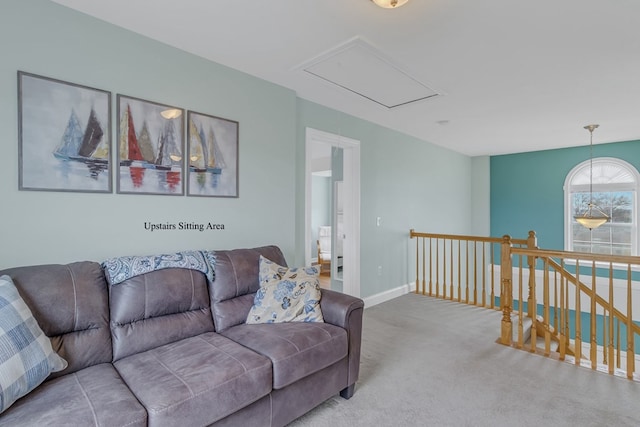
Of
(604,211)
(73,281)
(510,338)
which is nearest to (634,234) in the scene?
(604,211)

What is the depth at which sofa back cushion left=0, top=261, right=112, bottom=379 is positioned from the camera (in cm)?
151

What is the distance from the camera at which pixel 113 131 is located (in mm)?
2043

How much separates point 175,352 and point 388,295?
10.8ft

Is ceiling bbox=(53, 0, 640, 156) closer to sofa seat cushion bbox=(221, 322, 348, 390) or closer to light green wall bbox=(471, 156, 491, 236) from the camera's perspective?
sofa seat cushion bbox=(221, 322, 348, 390)

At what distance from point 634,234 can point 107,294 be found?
23.4ft

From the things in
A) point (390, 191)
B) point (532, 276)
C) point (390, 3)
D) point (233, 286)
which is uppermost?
point (390, 3)

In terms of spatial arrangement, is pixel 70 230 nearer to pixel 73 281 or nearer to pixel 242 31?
pixel 73 281

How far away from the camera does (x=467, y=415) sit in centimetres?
194

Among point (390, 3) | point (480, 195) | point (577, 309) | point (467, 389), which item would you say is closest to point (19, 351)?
point (390, 3)

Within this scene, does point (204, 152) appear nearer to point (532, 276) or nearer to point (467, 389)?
point (467, 389)

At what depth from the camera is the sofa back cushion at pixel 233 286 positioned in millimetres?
2107

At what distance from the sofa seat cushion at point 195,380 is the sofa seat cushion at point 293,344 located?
7 centimetres

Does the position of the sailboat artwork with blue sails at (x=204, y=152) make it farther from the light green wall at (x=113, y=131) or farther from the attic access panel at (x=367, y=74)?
the attic access panel at (x=367, y=74)

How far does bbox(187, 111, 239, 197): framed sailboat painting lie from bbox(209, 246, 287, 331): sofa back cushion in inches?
22.5
